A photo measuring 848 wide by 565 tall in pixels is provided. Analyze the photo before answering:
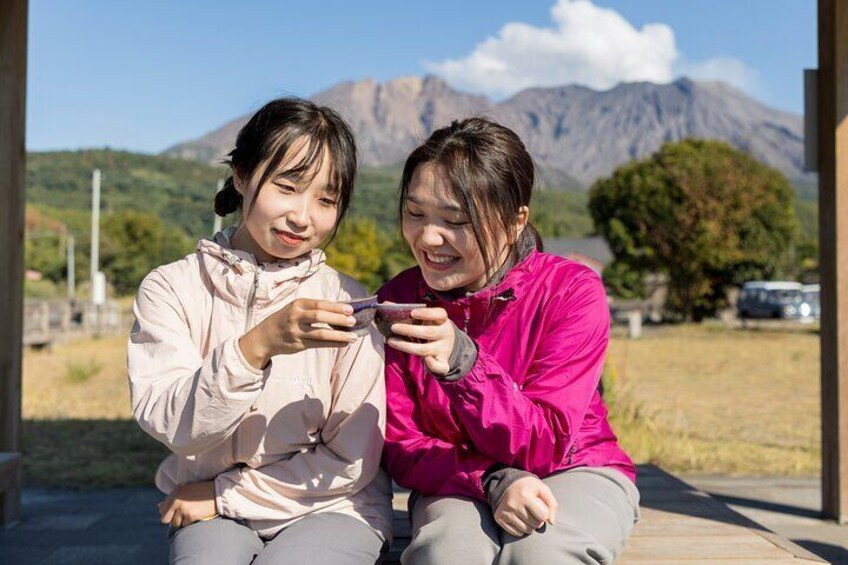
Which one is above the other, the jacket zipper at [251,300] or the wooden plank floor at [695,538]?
the jacket zipper at [251,300]

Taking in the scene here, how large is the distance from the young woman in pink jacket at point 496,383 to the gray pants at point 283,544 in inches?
5.2

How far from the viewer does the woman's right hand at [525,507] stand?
195 cm

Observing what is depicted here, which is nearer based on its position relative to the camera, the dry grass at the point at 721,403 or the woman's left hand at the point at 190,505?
the woman's left hand at the point at 190,505

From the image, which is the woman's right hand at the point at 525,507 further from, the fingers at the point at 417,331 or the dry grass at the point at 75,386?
the dry grass at the point at 75,386

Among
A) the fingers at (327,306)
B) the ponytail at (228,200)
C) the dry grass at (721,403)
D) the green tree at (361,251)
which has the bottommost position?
the dry grass at (721,403)

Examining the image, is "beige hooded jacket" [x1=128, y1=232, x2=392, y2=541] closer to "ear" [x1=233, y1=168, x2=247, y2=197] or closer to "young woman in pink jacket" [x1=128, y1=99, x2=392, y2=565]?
"young woman in pink jacket" [x1=128, y1=99, x2=392, y2=565]

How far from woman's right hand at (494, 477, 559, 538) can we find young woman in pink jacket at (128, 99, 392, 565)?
14.3 inches

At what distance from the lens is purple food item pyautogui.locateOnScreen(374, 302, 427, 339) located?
1.87m

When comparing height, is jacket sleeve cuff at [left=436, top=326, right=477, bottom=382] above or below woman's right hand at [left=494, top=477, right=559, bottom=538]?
above

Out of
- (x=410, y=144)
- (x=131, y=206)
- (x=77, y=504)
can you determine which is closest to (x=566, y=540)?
(x=410, y=144)

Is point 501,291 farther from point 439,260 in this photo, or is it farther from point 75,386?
point 75,386

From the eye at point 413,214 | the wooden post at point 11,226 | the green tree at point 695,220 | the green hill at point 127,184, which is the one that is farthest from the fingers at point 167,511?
the green hill at point 127,184

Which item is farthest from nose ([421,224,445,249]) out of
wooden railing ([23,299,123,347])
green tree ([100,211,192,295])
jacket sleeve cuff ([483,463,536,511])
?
green tree ([100,211,192,295])

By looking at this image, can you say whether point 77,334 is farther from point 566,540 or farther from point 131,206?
point 131,206
